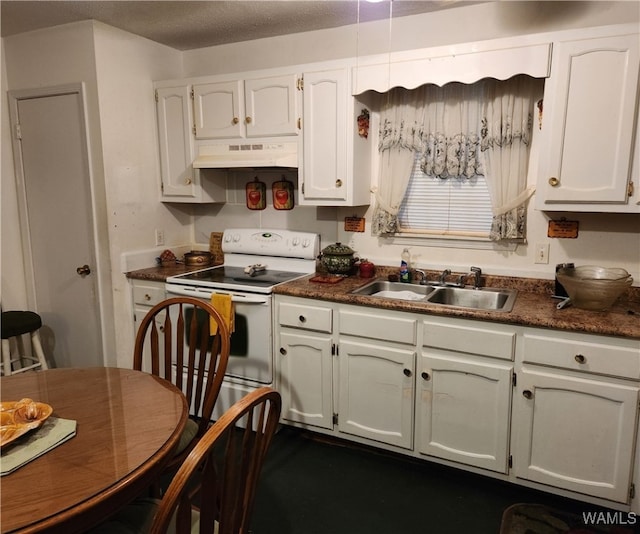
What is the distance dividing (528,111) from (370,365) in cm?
152

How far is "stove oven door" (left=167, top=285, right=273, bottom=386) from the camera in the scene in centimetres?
258

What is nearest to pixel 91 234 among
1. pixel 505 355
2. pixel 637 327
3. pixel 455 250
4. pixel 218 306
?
pixel 218 306

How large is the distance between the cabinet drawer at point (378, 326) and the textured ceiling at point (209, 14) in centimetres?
161

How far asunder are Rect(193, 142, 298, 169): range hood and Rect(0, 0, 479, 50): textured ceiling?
0.70 meters

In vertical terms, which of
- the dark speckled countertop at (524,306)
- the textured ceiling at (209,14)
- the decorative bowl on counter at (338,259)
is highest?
the textured ceiling at (209,14)

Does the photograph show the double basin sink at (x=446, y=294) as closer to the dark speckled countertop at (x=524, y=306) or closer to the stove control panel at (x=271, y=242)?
the dark speckled countertop at (x=524, y=306)

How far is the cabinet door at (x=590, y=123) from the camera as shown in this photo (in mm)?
2002

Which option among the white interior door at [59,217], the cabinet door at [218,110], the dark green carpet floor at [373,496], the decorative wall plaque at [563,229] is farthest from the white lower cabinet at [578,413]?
the white interior door at [59,217]

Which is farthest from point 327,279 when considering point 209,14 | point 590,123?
point 209,14

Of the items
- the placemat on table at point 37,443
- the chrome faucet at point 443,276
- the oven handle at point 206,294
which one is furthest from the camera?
the chrome faucet at point 443,276

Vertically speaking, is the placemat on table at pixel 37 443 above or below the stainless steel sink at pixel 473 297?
below

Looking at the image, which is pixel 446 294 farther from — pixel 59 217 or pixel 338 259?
pixel 59 217

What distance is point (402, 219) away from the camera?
113 inches

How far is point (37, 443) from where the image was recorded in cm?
122
